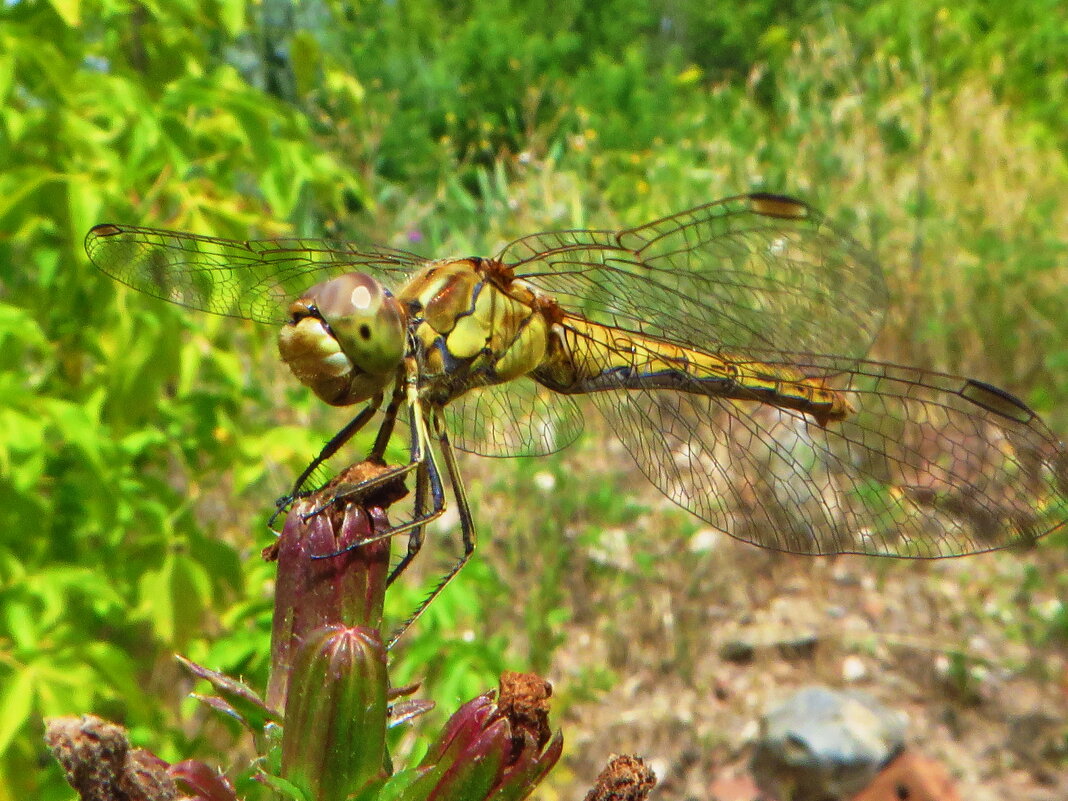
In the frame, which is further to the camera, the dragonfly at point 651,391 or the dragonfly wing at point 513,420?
the dragonfly wing at point 513,420

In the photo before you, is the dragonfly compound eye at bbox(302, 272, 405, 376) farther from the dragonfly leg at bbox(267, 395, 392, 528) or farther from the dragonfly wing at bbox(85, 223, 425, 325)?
the dragonfly wing at bbox(85, 223, 425, 325)

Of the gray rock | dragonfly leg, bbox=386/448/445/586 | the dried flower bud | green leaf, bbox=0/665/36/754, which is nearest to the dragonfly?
dragonfly leg, bbox=386/448/445/586

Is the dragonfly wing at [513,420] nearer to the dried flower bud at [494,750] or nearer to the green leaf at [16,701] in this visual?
the dried flower bud at [494,750]

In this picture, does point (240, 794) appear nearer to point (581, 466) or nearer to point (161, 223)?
point (161, 223)

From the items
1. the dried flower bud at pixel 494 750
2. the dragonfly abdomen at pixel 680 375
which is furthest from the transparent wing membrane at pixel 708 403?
the dried flower bud at pixel 494 750

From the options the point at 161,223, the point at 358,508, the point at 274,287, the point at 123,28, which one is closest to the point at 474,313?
the point at 274,287

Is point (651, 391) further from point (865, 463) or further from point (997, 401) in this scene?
point (997, 401)
